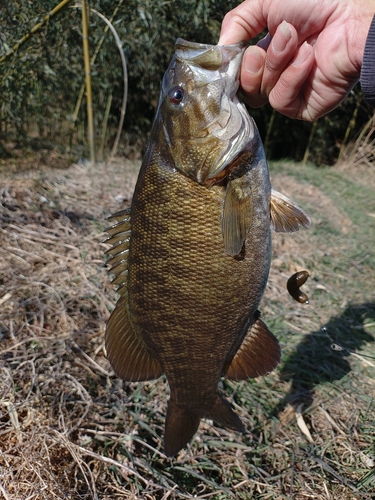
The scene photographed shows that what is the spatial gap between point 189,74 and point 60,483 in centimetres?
173

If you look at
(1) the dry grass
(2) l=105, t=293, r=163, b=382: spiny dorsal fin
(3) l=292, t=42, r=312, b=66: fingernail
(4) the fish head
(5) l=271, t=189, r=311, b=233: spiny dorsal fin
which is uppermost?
(3) l=292, t=42, r=312, b=66: fingernail

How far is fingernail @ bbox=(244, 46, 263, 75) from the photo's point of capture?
142cm

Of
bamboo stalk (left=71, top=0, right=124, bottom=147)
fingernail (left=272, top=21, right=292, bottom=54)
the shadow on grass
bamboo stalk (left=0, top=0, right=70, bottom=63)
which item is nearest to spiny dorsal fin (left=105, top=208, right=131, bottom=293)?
fingernail (left=272, top=21, right=292, bottom=54)

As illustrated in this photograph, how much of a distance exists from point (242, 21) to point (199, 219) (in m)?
0.82

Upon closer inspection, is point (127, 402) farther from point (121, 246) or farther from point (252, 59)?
point (252, 59)

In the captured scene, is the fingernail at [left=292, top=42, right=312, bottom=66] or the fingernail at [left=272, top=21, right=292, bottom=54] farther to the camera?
the fingernail at [left=292, top=42, right=312, bottom=66]

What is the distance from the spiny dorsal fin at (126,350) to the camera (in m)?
1.59

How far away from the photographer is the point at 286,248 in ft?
14.6

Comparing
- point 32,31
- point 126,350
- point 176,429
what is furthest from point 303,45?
point 32,31

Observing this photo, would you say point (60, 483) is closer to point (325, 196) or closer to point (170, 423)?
point (170, 423)

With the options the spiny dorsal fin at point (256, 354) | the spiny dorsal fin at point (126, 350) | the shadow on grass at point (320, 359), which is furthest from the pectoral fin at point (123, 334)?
the shadow on grass at point (320, 359)

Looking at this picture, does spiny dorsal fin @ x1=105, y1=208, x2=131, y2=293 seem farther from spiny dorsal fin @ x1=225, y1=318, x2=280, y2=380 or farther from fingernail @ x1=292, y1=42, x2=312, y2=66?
fingernail @ x1=292, y1=42, x2=312, y2=66

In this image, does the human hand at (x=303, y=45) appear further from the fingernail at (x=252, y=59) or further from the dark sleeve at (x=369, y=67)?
the dark sleeve at (x=369, y=67)

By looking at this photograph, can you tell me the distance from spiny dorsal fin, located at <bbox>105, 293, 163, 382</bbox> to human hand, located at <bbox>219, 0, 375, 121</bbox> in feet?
3.01
